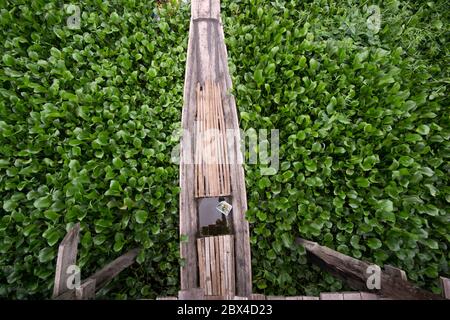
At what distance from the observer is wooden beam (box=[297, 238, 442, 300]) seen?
199 centimetres

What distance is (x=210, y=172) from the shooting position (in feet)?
10.5

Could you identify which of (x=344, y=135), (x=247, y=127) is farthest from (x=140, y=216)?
(x=344, y=135)

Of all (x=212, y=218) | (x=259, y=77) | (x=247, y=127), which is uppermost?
(x=259, y=77)

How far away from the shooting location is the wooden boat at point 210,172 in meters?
2.91

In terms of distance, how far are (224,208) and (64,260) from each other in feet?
5.83

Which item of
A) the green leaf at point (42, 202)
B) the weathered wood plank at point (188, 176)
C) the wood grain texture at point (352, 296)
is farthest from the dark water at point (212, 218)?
the green leaf at point (42, 202)

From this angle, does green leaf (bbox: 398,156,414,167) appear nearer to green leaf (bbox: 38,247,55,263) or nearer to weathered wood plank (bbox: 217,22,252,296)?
weathered wood plank (bbox: 217,22,252,296)

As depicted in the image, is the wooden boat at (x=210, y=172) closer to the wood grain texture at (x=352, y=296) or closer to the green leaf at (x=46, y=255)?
the wood grain texture at (x=352, y=296)

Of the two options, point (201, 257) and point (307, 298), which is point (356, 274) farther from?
point (201, 257)

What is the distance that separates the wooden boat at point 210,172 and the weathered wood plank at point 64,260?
1.11 m

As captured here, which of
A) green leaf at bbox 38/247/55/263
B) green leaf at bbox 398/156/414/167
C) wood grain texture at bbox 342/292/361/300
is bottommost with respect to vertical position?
wood grain texture at bbox 342/292/361/300

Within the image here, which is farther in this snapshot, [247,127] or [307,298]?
[247,127]

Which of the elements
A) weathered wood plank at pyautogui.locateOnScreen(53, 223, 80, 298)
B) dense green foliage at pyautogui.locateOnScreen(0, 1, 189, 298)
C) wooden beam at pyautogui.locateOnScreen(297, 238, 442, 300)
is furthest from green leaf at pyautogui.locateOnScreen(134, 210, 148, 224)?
wooden beam at pyautogui.locateOnScreen(297, 238, 442, 300)

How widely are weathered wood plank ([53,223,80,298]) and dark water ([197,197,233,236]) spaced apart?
1445mm
